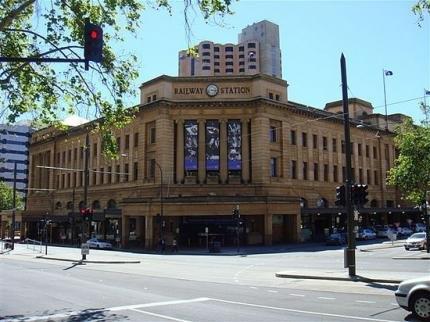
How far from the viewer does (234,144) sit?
5928cm

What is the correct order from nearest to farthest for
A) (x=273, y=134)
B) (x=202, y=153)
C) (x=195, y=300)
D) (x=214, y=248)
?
(x=195, y=300) < (x=214, y=248) < (x=202, y=153) < (x=273, y=134)

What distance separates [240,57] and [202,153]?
90494 millimetres

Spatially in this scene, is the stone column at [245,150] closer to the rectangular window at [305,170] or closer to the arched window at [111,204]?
the rectangular window at [305,170]

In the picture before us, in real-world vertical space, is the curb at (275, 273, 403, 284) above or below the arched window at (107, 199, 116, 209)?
below

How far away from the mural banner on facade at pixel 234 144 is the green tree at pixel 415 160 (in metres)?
20.2

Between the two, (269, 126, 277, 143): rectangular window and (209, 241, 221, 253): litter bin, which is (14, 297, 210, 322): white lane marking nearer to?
(209, 241, 221, 253): litter bin

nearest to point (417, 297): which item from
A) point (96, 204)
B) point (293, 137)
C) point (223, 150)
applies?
point (223, 150)

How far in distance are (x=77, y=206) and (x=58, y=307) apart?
64.7m

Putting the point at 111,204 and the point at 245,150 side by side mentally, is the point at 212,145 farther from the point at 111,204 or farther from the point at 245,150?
the point at 111,204

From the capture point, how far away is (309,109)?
65.6 meters

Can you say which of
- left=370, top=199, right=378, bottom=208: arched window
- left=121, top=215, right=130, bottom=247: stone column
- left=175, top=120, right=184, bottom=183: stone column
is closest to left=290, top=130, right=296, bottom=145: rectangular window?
left=175, top=120, right=184, bottom=183: stone column

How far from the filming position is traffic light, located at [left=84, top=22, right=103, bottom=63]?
460 inches

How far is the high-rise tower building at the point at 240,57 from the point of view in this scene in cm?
14162

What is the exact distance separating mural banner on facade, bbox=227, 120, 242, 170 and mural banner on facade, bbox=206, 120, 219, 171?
1.37 metres
